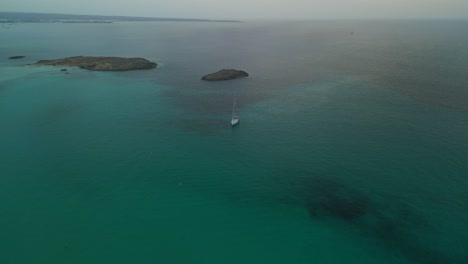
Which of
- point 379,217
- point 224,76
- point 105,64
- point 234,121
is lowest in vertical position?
point 379,217

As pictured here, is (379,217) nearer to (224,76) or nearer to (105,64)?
(224,76)

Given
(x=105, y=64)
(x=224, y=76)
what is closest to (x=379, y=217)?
(x=224, y=76)

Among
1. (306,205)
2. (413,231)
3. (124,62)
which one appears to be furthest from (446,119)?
(124,62)

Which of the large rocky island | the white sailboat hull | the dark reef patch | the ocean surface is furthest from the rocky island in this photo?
the dark reef patch

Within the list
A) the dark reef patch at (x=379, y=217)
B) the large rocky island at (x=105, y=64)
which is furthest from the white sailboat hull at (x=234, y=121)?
the large rocky island at (x=105, y=64)

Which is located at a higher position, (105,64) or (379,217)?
(105,64)

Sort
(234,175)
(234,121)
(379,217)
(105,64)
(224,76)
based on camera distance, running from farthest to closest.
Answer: (105,64) < (224,76) < (234,121) < (234,175) < (379,217)

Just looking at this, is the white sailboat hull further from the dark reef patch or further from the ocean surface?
the dark reef patch

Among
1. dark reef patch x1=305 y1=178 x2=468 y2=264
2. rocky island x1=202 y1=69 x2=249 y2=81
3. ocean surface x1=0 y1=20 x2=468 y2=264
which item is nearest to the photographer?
dark reef patch x1=305 y1=178 x2=468 y2=264

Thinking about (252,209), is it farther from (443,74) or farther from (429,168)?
(443,74)
